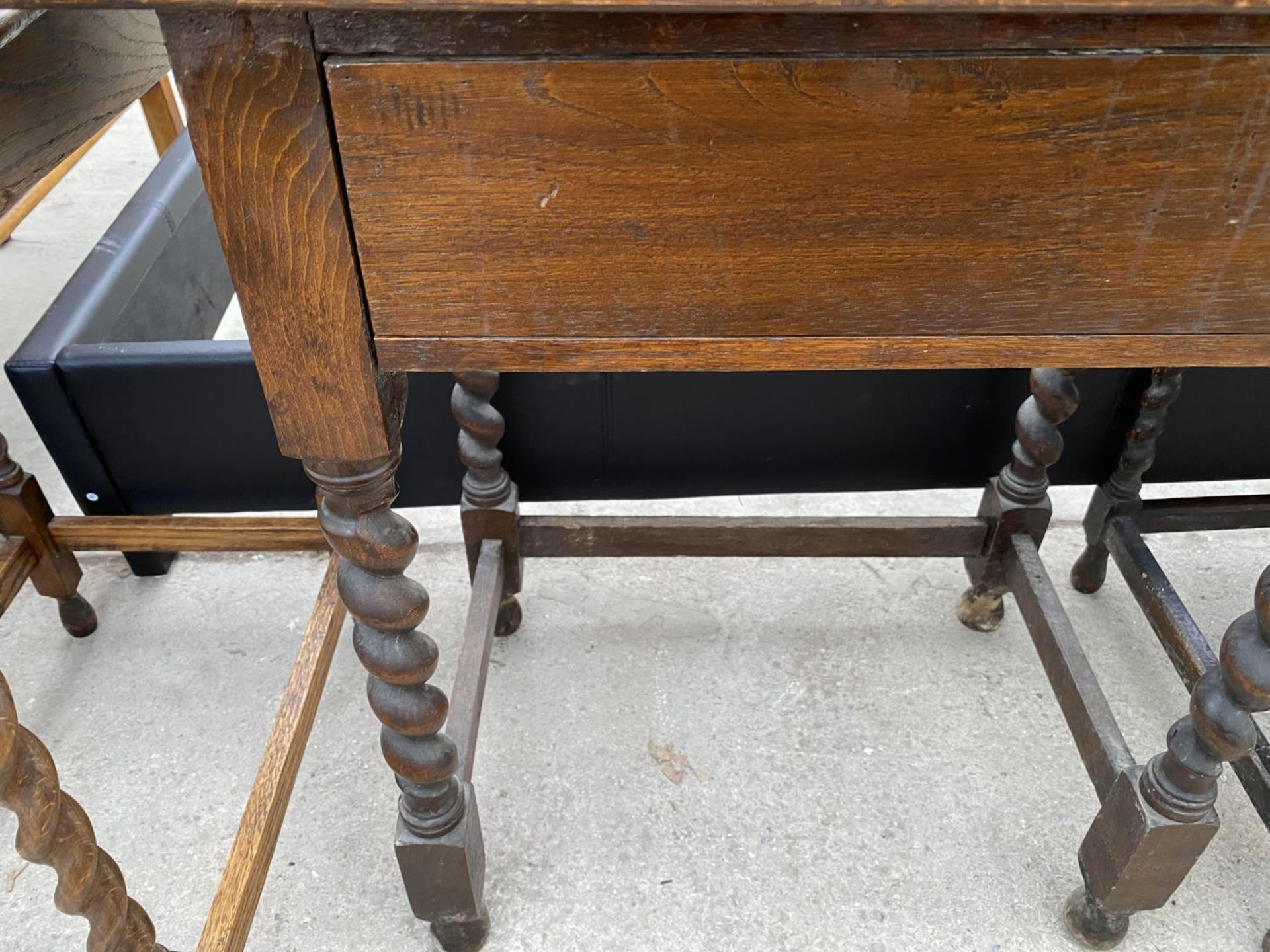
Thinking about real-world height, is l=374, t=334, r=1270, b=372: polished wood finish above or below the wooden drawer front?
below

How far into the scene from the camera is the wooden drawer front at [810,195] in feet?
1.92

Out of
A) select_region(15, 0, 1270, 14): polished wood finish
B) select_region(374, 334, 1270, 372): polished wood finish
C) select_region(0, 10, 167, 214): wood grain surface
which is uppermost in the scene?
select_region(15, 0, 1270, 14): polished wood finish

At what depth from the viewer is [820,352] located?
704 millimetres

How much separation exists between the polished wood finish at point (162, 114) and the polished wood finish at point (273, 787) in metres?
1.61

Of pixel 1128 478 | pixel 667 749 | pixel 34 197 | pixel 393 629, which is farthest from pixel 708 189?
pixel 34 197

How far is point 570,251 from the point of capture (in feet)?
2.17

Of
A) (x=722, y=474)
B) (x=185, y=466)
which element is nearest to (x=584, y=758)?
(x=722, y=474)

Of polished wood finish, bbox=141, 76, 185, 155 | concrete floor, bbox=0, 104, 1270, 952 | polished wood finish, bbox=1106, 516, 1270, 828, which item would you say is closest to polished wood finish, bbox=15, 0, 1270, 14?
polished wood finish, bbox=1106, 516, 1270, 828

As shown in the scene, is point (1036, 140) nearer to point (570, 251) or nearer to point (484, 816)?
point (570, 251)

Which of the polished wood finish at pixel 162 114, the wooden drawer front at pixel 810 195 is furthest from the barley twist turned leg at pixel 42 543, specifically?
the polished wood finish at pixel 162 114

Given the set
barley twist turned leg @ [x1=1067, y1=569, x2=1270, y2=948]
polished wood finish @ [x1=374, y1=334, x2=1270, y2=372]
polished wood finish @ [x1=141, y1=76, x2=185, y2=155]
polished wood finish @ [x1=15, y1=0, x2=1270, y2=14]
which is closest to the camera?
polished wood finish @ [x1=15, y1=0, x2=1270, y2=14]

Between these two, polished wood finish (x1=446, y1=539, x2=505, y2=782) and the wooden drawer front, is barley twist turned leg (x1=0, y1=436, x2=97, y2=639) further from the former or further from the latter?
the wooden drawer front

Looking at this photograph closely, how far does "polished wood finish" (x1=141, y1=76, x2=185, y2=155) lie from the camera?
2438 mm

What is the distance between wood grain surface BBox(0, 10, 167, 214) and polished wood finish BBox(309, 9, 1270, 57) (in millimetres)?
422
